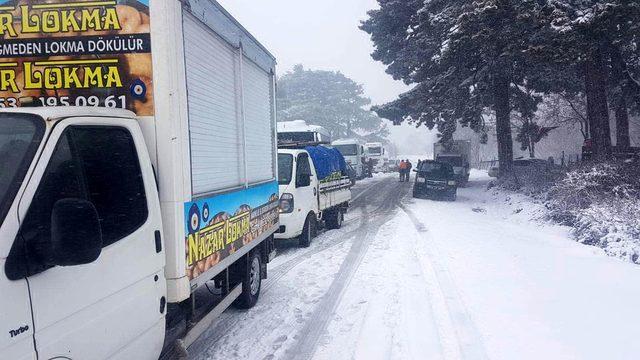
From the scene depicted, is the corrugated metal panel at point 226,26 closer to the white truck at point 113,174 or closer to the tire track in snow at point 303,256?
the white truck at point 113,174

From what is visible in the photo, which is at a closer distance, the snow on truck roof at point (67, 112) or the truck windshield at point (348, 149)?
the snow on truck roof at point (67, 112)

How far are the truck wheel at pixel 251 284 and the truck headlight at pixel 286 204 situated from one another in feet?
9.49

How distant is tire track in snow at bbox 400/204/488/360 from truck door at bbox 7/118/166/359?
308 cm

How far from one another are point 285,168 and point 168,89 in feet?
20.5

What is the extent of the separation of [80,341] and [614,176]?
1301 cm

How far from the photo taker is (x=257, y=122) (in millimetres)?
5855

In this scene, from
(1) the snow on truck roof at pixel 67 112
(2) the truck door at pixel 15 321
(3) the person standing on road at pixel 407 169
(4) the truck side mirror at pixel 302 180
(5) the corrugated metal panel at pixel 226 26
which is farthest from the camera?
(3) the person standing on road at pixel 407 169

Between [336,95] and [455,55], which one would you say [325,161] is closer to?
[455,55]

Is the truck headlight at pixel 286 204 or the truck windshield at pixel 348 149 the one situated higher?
the truck windshield at pixel 348 149

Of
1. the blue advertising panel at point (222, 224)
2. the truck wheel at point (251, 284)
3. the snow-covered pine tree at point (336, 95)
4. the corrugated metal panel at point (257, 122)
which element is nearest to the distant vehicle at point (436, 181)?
the corrugated metal panel at point (257, 122)

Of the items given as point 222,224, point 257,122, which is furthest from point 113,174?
point 257,122

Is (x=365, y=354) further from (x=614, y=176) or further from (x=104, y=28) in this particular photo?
(x=614, y=176)

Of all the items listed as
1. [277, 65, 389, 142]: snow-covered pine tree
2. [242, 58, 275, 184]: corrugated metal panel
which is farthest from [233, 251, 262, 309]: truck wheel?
[277, 65, 389, 142]: snow-covered pine tree

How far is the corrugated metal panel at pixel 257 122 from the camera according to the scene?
5363 millimetres
